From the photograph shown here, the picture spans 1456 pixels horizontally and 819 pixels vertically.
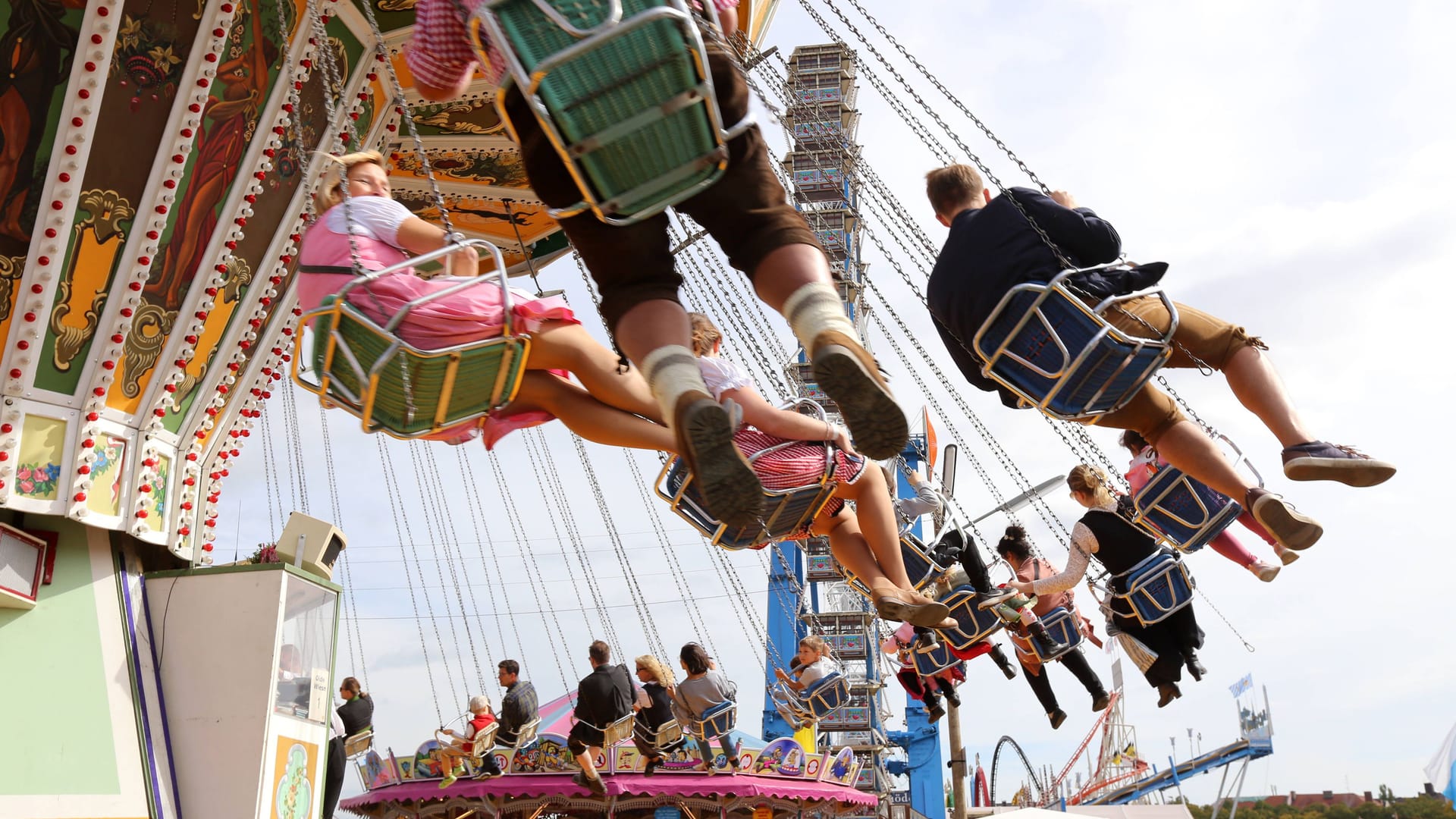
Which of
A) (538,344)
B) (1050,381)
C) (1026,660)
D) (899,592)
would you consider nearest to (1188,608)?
(1026,660)

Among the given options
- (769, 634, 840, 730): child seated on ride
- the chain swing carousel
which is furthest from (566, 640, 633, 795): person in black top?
the chain swing carousel

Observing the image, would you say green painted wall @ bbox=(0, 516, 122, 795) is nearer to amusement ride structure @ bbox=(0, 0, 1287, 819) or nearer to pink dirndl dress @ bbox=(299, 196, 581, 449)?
amusement ride structure @ bbox=(0, 0, 1287, 819)

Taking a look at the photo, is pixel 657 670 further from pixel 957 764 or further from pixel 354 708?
pixel 957 764

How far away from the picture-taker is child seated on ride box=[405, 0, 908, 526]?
123 inches

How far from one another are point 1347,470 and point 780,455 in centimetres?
185

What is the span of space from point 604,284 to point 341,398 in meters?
0.87

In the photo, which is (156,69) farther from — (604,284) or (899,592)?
(899,592)

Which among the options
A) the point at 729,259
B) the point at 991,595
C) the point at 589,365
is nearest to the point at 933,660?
the point at 991,595

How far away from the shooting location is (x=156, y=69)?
660 centimetres

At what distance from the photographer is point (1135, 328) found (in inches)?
153

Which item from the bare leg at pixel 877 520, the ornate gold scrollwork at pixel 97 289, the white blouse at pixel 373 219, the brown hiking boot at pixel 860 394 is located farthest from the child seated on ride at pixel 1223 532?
the ornate gold scrollwork at pixel 97 289

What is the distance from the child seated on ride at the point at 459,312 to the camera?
139 inches

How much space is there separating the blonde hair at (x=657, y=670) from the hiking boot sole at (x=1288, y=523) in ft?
27.3

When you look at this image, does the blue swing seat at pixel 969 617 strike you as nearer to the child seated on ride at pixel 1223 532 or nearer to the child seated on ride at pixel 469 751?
the child seated on ride at pixel 1223 532
